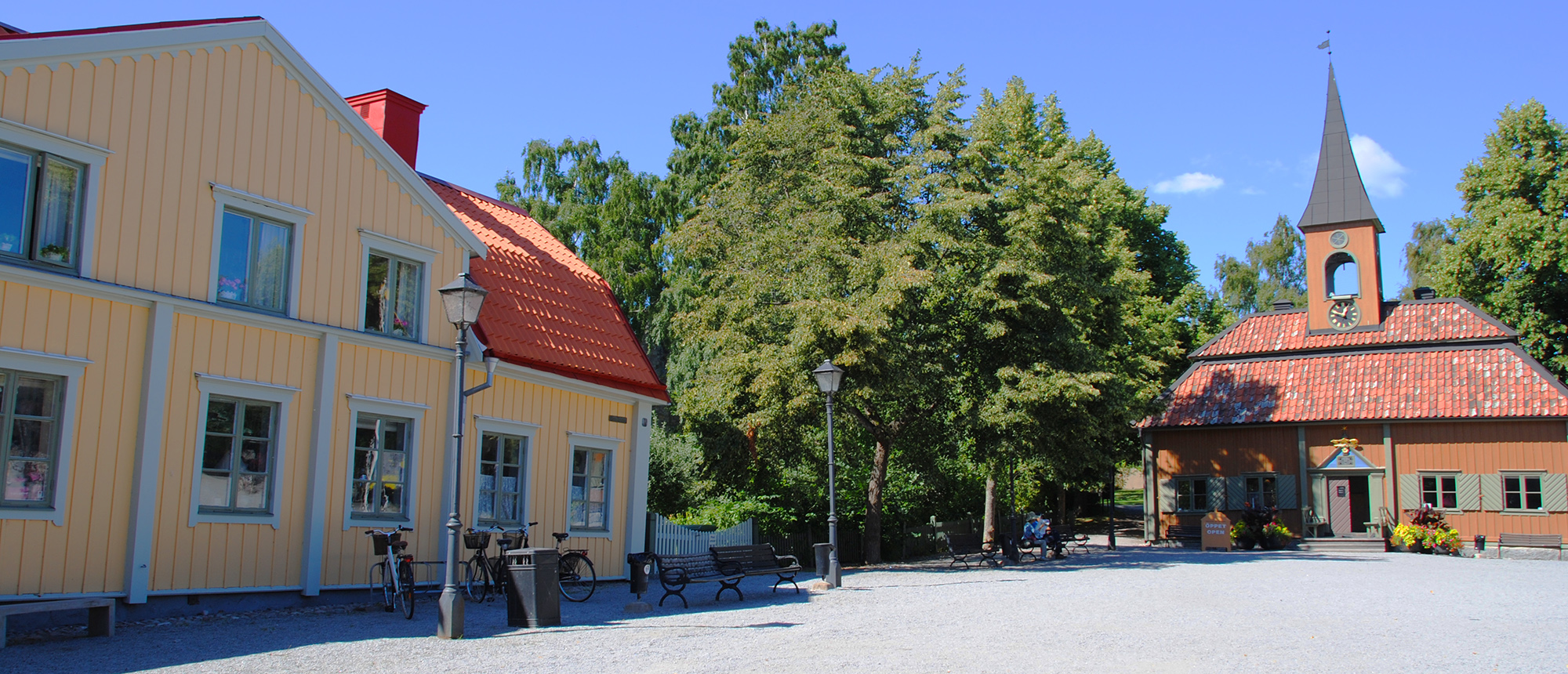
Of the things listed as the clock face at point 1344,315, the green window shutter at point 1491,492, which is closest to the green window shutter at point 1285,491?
the green window shutter at point 1491,492

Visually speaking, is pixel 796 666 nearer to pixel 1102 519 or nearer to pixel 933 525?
pixel 933 525

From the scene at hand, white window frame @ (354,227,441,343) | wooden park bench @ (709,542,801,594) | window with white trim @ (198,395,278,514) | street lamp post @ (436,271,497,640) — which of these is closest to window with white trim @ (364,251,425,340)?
white window frame @ (354,227,441,343)

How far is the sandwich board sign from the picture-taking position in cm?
2822

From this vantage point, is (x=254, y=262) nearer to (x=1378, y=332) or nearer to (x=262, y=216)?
(x=262, y=216)

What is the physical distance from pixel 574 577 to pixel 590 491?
9.02 ft

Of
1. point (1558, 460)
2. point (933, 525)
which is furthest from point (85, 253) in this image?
point (1558, 460)

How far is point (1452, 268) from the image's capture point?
3616 centimetres

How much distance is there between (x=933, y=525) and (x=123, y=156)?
20993 millimetres

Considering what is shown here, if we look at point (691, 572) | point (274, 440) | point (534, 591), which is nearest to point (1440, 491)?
point (691, 572)

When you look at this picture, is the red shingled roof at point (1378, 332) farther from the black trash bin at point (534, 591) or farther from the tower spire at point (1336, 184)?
the black trash bin at point (534, 591)

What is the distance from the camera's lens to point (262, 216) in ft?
39.5

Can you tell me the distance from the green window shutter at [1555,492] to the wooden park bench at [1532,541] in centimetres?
70

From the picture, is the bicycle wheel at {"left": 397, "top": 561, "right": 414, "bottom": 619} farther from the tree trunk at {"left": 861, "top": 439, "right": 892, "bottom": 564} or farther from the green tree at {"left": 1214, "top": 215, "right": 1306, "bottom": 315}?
the green tree at {"left": 1214, "top": 215, "right": 1306, "bottom": 315}

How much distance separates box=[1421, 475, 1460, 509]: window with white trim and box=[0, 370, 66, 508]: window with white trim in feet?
100.0
